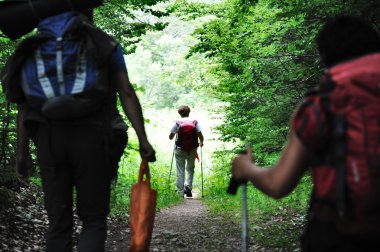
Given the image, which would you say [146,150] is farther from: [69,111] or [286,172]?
[286,172]

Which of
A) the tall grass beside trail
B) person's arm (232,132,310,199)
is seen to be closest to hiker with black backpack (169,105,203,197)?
the tall grass beside trail

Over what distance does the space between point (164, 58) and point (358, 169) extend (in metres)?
40.4

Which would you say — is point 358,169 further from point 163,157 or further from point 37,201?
point 163,157

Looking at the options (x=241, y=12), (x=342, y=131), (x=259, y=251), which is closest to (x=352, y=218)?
(x=342, y=131)

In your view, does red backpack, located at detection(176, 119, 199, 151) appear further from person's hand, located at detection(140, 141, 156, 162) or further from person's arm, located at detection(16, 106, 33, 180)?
person's hand, located at detection(140, 141, 156, 162)

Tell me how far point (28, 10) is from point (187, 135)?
8354 mm

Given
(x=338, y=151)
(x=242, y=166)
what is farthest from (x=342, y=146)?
(x=242, y=166)

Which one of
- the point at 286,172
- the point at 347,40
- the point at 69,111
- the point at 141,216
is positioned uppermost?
the point at 347,40

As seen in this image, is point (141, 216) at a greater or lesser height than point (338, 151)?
lesser

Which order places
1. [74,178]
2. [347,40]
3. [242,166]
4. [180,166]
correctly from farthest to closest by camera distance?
[180,166] → [74,178] → [242,166] → [347,40]

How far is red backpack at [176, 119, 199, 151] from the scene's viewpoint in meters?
11.6

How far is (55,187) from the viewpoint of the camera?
321 cm

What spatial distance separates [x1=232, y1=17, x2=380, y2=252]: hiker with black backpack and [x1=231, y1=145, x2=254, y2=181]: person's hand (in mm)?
246

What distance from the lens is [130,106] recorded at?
3449 millimetres
